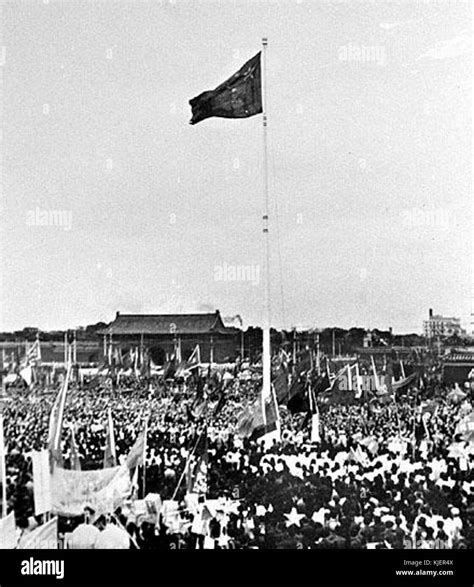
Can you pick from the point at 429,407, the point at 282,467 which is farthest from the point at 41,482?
the point at 429,407

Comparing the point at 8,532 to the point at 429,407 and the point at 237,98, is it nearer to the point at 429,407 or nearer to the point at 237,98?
the point at 429,407

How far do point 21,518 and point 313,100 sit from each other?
4.33 feet

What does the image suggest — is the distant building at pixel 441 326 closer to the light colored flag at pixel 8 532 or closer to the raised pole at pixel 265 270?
the raised pole at pixel 265 270

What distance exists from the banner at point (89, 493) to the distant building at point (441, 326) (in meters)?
0.86

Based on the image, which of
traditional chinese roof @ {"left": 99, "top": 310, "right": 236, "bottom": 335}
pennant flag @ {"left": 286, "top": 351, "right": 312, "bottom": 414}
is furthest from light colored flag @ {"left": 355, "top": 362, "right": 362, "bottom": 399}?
traditional chinese roof @ {"left": 99, "top": 310, "right": 236, "bottom": 335}

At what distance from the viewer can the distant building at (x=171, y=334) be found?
2.43 metres

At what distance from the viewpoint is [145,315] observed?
96.2 inches

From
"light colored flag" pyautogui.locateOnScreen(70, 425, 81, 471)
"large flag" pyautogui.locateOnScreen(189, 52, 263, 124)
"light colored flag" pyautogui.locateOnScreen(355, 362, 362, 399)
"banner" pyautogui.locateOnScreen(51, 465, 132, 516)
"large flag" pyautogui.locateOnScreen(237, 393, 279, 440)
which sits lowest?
"banner" pyautogui.locateOnScreen(51, 465, 132, 516)

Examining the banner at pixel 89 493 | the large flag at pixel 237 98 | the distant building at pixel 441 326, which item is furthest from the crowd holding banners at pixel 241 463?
the large flag at pixel 237 98

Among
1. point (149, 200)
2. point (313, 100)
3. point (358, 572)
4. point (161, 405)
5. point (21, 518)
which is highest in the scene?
point (313, 100)

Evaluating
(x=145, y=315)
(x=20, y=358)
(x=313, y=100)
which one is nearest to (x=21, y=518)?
(x=20, y=358)

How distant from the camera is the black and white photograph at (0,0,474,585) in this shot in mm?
2402

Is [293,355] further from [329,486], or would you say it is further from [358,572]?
[358,572]

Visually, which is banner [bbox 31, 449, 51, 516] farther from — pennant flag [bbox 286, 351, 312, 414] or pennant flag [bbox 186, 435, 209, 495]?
pennant flag [bbox 286, 351, 312, 414]
